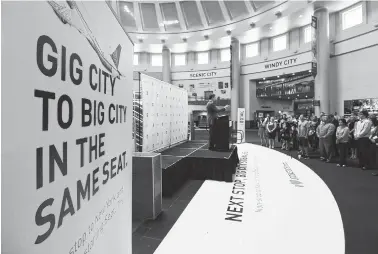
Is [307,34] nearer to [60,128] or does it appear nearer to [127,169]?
[127,169]

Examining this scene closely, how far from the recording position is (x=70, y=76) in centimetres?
71

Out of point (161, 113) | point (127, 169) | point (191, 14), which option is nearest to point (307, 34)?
point (191, 14)

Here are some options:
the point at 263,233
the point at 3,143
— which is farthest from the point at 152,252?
the point at 3,143

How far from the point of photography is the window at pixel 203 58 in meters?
19.8

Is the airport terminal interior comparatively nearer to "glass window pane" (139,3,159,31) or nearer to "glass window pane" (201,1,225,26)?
"glass window pane" (201,1,225,26)

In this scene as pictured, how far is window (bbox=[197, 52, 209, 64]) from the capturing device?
1984cm

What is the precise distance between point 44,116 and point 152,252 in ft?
6.07

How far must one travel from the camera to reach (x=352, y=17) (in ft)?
37.3

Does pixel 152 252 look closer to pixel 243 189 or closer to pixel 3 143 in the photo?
pixel 3 143

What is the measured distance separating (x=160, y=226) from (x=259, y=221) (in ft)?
3.91

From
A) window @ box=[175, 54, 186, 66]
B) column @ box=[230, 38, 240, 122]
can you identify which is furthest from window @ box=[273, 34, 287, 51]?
window @ box=[175, 54, 186, 66]

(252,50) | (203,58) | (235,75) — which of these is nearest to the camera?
(235,75)

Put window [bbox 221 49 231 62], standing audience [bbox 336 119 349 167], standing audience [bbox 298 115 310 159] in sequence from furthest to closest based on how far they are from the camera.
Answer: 1. window [bbox 221 49 231 62]
2. standing audience [bbox 298 115 310 159]
3. standing audience [bbox 336 119 349 167]

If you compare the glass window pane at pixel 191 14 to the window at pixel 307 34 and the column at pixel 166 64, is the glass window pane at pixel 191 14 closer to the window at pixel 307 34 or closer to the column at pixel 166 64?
the column at pixel 166 64
